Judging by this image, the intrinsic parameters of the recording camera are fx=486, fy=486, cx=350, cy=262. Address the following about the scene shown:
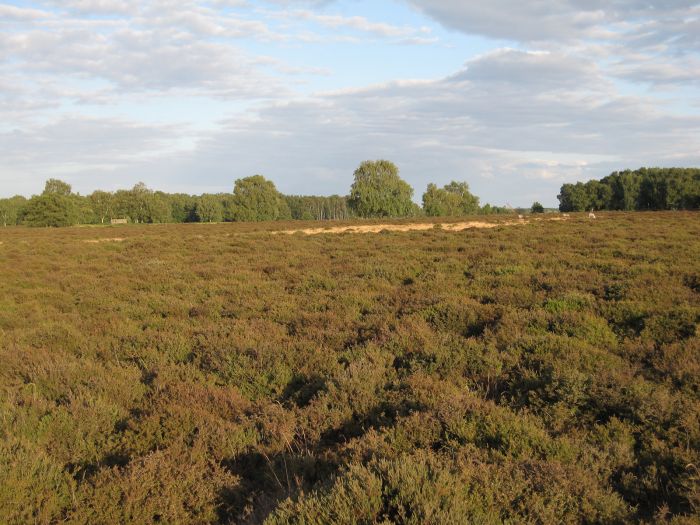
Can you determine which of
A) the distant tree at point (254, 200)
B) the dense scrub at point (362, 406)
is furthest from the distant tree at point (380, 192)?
the dense scrub at point (362, 406)

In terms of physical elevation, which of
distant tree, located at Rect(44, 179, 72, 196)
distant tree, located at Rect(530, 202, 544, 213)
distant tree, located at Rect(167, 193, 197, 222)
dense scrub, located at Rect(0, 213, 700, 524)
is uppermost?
distant tree, located at Rect(44, 179, 72, 196)

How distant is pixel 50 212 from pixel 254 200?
33.7m

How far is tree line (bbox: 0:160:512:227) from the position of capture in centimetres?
7831

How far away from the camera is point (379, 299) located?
997cm

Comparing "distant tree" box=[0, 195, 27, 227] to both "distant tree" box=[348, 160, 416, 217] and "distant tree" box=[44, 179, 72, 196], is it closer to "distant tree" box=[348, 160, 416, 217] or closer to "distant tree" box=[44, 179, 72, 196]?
"distant tree" box=[44, 179, 72, 196]

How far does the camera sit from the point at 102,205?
10862 centimetres

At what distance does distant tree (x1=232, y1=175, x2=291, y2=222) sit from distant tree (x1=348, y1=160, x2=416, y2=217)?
64.8ft

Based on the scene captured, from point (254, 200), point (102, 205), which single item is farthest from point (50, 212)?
point (102, 205)

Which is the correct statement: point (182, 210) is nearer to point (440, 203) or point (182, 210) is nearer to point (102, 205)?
point (102, 205)

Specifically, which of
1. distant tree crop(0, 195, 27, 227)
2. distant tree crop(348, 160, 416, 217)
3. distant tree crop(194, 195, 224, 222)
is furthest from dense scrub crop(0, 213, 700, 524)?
distant tree crop(0, 195, 27, 227)

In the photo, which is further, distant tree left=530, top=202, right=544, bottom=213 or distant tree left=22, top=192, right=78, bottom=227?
distant tree left=530, top=202, right=544, bottom=213

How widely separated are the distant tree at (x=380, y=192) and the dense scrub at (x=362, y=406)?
70724 mm

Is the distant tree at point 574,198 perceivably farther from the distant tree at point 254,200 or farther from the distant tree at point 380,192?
the distant tree at point 254,200

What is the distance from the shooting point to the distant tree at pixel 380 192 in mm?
80438
